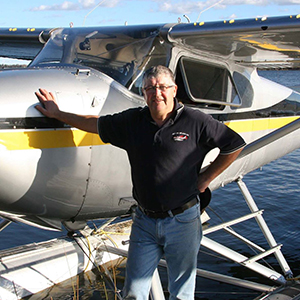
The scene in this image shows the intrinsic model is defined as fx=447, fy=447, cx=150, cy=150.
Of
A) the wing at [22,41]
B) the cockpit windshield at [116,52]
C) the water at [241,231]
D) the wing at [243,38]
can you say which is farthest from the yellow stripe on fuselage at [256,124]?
the wing at [22,41]

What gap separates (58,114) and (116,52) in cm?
126

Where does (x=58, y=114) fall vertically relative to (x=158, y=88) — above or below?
below

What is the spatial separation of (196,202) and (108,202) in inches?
38.8

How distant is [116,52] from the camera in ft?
13.5

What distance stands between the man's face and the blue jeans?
69cm

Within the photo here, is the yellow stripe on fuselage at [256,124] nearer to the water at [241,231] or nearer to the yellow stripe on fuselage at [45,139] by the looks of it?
the yellow stripe on fuselage at [45,139]

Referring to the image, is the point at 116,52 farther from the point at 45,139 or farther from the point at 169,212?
the point at 169,212

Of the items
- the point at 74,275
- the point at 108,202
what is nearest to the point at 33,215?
the point at 108,202

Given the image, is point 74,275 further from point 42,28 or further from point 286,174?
point 286,174

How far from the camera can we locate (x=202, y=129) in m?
2.87

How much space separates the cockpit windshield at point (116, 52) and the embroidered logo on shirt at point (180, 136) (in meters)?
1.15

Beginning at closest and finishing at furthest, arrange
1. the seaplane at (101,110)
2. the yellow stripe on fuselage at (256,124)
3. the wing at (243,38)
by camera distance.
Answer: the seaplane at (101,110) < the wing at (243,38) < the yellow stripe on fuselage at (256,124)

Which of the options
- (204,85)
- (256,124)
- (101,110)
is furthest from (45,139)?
(256,124)

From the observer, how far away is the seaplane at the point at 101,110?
10.3 ft
